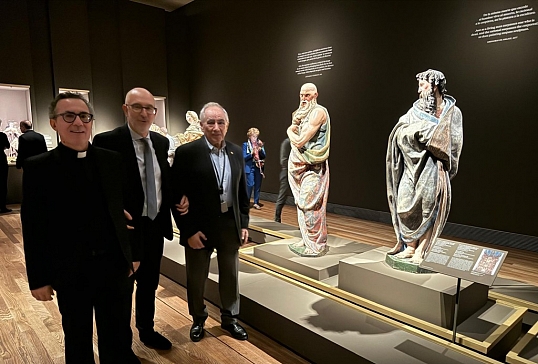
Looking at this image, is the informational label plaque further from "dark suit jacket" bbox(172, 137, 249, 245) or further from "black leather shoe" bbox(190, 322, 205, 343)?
"black leather shoe" bbox(190, 322, 205, 343)

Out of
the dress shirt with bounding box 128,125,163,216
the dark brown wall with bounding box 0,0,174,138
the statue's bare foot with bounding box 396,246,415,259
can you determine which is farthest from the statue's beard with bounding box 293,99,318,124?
the dark brown wall with bounding box 0,0,174,138

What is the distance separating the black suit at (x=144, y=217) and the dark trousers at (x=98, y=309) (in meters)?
0.34

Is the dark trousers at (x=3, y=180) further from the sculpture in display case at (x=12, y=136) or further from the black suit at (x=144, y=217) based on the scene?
the black suit at (x=144, y=217)

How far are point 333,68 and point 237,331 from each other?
5526 mm

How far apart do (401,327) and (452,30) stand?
4.52m

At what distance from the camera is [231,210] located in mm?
2844

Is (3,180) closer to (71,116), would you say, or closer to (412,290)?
(71,116)

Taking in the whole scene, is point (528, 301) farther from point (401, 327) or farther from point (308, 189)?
point (308, 189)

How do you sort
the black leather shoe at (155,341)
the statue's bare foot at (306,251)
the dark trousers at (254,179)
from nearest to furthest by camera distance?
the black leather shoe at (155,341) → the statue's bare foot at (306,251) → the dark trousers at (254,179)

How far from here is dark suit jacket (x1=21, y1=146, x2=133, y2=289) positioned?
1.78 meters

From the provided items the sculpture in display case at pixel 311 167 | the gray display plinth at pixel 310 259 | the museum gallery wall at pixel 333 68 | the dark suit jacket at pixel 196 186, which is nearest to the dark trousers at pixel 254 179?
the museum gallery wall at pixel 333 68

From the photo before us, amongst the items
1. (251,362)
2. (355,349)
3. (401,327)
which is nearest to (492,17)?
(401,327)

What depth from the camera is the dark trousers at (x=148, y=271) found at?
8.53 ft

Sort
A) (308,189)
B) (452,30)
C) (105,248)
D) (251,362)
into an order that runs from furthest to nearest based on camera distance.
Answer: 1. (452,30)
2. (308,189)
3. (251,362)
4. (105,248)
